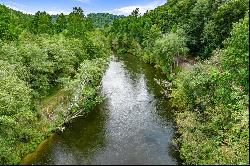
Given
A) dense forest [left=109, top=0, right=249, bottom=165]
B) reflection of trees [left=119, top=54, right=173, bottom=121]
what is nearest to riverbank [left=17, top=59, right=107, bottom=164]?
reflection of trees [left=119, top=54, right=173, bottom=121]

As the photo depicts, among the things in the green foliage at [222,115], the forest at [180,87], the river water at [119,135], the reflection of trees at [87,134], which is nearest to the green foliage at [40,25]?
the forest at [180,87]

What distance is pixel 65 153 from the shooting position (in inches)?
1529

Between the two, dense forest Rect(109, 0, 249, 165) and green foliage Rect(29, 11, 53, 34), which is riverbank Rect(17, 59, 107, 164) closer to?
dense forest Rect(109, 0, 249, 165)

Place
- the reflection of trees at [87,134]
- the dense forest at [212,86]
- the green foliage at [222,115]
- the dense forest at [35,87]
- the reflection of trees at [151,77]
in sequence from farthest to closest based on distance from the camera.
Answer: the reflection of trees at [151,77]
the reflection of trees at [87,134]
the dense forest at [35,87]
the dense forest at [212,86]
the green foliage at [222,115]

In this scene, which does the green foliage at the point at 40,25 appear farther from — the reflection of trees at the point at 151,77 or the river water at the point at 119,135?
the river water at the point at 119,135

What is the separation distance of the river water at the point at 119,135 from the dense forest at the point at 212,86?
2.38m

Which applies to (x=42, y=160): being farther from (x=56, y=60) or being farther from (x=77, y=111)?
(x=56, y=60)

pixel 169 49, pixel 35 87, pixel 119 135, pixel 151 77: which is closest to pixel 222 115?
pixel 119 135

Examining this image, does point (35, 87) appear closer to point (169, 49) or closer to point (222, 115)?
point (222, 115)

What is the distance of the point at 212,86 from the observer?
46.2 meters

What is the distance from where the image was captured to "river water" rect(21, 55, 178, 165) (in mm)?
37500

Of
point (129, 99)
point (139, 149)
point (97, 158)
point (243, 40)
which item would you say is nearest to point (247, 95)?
point (243, 40)

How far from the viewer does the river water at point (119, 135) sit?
3750 cm

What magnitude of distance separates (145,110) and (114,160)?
64.0ft
